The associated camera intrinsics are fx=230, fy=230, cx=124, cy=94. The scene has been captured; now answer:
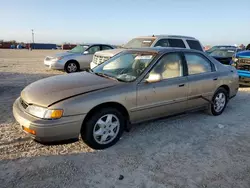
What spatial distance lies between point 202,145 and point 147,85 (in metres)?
1.35

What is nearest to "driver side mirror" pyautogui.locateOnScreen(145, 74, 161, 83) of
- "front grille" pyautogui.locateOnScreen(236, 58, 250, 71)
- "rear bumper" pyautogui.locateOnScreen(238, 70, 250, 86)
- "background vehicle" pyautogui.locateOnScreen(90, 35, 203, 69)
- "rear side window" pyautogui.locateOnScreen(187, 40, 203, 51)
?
"background vehicle" pyautogui.locateOnScreen(90, 35, 203, 69)

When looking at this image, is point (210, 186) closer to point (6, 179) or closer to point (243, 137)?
point (243, 137)

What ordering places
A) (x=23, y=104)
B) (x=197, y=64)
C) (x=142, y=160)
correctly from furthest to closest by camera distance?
(x=197, y=64) < (x=23, y=104) < (x=142, y=160)

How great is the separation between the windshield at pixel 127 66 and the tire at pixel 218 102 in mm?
1969

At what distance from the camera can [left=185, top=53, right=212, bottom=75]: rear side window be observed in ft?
15.2

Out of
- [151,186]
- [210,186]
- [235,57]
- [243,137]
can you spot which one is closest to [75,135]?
[151,186]

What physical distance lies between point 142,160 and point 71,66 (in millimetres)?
Answer: 8671

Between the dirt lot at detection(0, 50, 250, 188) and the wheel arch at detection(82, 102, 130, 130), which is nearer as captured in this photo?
the dirt lot at detection(0, 50, 250, 188)

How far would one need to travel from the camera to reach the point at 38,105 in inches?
124

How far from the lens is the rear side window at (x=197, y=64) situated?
4.64m

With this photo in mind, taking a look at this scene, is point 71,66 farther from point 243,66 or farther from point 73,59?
point 243,66

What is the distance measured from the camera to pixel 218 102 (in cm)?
530

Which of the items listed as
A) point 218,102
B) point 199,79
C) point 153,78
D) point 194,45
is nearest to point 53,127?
point 153,78

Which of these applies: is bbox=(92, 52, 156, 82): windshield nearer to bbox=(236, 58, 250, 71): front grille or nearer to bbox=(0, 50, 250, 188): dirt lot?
bbox=(0, 50, 250, 188): dirt lot
